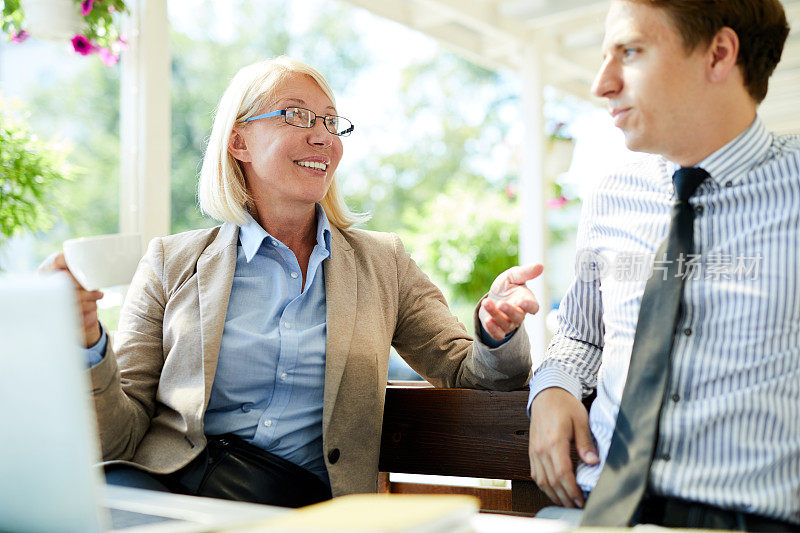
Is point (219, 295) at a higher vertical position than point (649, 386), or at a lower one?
higher

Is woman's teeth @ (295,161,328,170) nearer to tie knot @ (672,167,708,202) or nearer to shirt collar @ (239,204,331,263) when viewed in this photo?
shirt collar @ (239,204,331,263)

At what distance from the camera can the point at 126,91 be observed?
2619mm

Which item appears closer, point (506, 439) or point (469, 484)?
point (506, 439)

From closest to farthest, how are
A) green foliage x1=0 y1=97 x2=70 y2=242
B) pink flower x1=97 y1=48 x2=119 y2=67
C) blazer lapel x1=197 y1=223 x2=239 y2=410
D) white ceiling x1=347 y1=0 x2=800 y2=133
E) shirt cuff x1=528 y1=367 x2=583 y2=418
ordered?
shirt cuff x1=528 y1=367 x2=583 y2=418 < blazer lapel x1=197 y1=223 x2=239 y2=410 < green foliage x1=0 y1=97 x2=70 y2=242 < pink flower x1=97 y1=48 x2=119 y2=67 < white ceiling x1=347 y1=0 x2=800 y2=133

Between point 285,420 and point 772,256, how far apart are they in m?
0.97

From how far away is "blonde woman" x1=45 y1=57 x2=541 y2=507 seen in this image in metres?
1.48

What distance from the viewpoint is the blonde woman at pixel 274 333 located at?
1480 mm

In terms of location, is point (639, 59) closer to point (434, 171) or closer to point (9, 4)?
point (9, 4)

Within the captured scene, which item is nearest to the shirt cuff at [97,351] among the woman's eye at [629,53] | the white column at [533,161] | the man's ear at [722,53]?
the woman's eye at [629,53]

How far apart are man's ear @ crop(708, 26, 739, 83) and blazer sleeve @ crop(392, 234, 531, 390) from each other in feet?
1.92

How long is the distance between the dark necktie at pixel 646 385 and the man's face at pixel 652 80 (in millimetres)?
79

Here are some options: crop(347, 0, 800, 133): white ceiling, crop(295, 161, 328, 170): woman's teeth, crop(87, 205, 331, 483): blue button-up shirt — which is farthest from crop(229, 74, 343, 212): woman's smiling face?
crop(347, 0, 800, 133): white ceiling

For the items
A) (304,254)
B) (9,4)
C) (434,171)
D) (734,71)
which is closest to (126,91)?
(9,4)

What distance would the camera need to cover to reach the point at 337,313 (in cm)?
161
